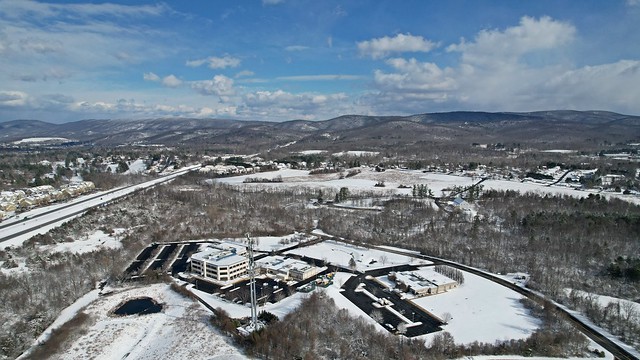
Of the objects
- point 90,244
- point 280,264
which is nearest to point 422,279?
point 280,264

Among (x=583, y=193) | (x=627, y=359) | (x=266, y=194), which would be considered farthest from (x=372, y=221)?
(x=583, y=193)

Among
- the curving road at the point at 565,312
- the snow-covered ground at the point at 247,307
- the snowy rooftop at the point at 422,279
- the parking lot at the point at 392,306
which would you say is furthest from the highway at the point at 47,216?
the curving road at the point at 565,312

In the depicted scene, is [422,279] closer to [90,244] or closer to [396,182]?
[90,244]

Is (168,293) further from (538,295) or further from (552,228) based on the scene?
(552,228)

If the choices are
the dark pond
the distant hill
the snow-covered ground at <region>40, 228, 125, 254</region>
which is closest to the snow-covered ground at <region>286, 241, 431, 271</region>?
the dark pond

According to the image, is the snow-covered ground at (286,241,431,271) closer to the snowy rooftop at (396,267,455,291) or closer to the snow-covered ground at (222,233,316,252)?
the snow-covered ground at (222,233,316,252)

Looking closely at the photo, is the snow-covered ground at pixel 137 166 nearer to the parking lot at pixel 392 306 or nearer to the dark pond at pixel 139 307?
the dark pond at pixel 139 307
